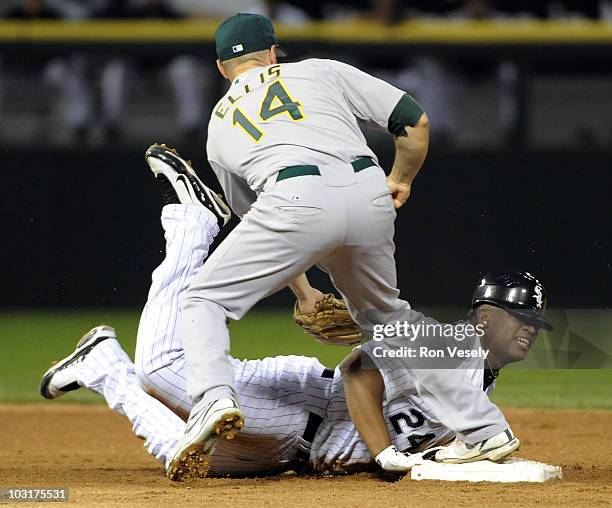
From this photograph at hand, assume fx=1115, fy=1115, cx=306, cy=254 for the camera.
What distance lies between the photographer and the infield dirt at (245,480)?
3.27 m

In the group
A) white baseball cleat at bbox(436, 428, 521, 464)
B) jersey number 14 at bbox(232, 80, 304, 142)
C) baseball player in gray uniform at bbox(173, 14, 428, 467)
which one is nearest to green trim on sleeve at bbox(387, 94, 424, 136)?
baseball player in gray uniform at bbox(173, 14, 428, 467)

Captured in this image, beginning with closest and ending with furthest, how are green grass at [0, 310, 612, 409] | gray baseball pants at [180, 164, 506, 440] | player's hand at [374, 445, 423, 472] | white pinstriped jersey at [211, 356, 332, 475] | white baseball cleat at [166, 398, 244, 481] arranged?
white baseball cleat at [166, 398, 244, 481], gray baseball pants at [180, 164, 506, 440], player's hand at [374, 445, 423, 472], white pinstriped jersey at [211, 356, 332, 475], green grass at [0, 310, 612, 409]

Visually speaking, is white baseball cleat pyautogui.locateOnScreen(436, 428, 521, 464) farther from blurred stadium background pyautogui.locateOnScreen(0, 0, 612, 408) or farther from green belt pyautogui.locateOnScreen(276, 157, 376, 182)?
blurred stadium background pyautogui.locateOnScreen(0, 0, 612, 408)

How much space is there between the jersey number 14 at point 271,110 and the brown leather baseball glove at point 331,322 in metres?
0.76

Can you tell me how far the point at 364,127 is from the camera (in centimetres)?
965

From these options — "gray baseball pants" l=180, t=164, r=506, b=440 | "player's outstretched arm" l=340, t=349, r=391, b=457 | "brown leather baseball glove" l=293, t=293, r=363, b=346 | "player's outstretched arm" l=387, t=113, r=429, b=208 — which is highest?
"player's outstretched arm" l=387, t=113, r=429, b=208

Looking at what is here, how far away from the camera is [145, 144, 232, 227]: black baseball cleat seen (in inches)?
161

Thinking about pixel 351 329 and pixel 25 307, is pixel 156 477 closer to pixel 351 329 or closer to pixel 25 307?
pixel 351 329

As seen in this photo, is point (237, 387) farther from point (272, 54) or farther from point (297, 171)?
point (272, 54)

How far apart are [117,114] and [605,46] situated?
449 centimetres

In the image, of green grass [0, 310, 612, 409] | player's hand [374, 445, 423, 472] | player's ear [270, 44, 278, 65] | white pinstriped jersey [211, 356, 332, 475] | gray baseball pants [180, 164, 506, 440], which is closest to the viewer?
gray baseball pants [180, 164, 506, 440]

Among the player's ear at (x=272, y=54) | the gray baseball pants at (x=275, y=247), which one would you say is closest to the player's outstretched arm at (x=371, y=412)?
the gray baseball pants at (x=275, y=247)

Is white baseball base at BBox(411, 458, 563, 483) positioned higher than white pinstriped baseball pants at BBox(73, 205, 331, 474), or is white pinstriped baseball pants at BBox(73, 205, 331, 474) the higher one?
white pinstriped baseball pants at BBox(73, 205, 331, 474)

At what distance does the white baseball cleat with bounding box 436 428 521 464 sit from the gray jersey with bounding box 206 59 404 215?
1.01 m
